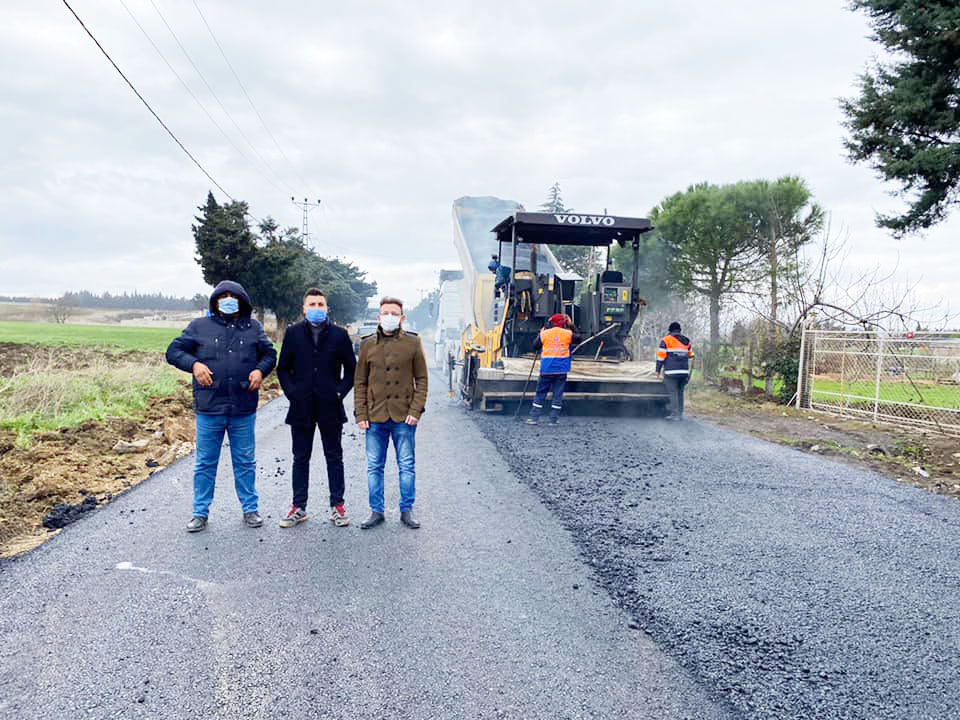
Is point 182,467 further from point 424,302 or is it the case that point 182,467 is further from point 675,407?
point 424,302

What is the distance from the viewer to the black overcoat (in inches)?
189

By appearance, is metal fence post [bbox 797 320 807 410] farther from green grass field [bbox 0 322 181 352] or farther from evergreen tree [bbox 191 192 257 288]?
evergreen tree [bbox 191 192 257 288]

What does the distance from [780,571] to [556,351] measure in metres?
6.03

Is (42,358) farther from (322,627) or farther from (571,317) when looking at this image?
(322,627)

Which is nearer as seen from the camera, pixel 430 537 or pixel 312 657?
pixel 312 657

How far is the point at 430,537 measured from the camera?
14.7 feet

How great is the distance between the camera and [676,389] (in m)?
10.6

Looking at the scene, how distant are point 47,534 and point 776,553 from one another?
4.97m

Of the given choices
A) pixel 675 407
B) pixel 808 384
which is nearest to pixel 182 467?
pixel 675 407

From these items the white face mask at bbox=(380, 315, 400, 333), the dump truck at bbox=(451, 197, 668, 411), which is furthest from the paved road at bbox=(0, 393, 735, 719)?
the dump truck at bbox=(451, 197, 668, 411)

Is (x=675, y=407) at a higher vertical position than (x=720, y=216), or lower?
lower

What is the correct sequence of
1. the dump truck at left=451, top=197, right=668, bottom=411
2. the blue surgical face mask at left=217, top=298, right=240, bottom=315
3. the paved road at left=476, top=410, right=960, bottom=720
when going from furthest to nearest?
1. the dump truck at left=451, top=197, right=668, bottom=411
2. the blue surgical face mask at left=217, top=298, right=240, bottom=315
3. the paved road at left=476, top=410, right=960, bottom=720

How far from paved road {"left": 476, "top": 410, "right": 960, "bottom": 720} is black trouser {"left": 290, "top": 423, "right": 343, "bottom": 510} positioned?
1.75 m

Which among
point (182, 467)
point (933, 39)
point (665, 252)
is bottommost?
point (182, 467)
